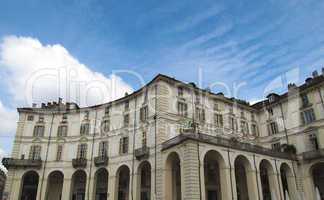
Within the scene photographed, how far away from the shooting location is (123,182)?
3416cm

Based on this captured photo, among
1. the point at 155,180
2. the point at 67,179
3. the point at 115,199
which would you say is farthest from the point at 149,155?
the point at 67,179

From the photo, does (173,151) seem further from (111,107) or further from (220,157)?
(111,107)

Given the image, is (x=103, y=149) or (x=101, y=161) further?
(x=103, y=149)

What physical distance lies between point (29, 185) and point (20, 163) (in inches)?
158

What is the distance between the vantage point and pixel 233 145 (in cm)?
2684

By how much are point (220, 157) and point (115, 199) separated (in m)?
13.7

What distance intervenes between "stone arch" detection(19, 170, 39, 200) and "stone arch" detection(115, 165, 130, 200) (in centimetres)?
1196

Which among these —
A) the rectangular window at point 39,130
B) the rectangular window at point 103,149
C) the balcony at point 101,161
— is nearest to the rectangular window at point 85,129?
the rectangular window at point 103,149

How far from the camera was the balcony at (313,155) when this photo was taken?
98.1 feet

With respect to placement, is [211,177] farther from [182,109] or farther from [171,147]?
[182,109]

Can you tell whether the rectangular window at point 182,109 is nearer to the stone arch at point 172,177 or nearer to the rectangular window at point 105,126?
the stone arch at point 172,177

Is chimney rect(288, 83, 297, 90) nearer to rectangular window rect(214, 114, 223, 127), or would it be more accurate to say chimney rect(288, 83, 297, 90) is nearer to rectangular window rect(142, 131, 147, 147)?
rectangular window rect(214, 114, 223, 127)

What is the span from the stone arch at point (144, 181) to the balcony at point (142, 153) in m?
0.79

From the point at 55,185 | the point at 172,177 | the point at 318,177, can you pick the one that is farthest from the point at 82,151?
the point at 318,177
